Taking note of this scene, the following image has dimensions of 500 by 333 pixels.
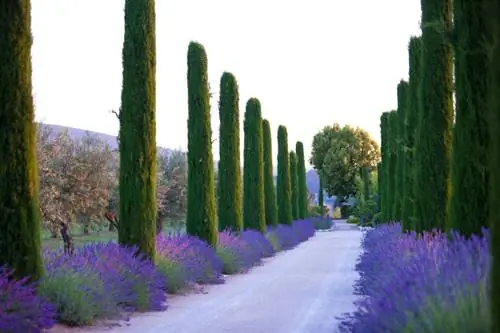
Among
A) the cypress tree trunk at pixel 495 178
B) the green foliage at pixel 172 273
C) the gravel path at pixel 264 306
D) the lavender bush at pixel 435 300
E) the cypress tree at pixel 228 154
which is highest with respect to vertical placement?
the cypress tree at pixel 228 154

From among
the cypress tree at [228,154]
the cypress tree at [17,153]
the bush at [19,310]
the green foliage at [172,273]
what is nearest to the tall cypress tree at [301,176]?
the cypress tree at [228,154]

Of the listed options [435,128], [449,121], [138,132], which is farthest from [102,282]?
[449,121]

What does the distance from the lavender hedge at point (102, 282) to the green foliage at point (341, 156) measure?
65.2 metres

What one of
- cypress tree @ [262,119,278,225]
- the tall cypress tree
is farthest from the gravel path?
the tall cypress tree

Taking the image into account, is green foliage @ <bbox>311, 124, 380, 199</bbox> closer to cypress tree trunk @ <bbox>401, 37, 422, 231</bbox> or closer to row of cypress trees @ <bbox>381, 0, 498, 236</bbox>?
row of cypress trees @ <bbox>381, 0, 498, 236</bbox>

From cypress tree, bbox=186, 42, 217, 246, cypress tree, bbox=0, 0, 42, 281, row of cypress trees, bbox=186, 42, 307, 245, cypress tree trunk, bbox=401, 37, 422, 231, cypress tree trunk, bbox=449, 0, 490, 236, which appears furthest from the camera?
row of cypress trees, bbox=186, 42, 307, 245

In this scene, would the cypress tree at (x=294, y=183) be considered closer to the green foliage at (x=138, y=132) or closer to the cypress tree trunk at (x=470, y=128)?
the green foliage at (x=138, y=132)

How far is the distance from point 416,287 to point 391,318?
53cm

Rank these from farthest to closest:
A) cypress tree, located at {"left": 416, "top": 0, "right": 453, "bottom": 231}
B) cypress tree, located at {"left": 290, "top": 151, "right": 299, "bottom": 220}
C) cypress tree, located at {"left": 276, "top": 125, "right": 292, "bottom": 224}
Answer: cypress tree, located at {"left": 290, "top": 151, "right": 299, "bottom": 220} < cypress tree, located at {"left": 276, "top": 125, "right": 292, "bottom": 224} < cypress tree, located at {"left": 416, "top": 0, "right": 453, "bottom": 231}

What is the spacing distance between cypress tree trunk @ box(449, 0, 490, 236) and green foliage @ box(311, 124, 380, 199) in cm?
7177

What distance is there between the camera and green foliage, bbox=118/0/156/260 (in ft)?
45.9

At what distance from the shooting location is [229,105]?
929 inches

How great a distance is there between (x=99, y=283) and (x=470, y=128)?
226 inches

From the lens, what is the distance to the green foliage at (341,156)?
82312 millimetres
